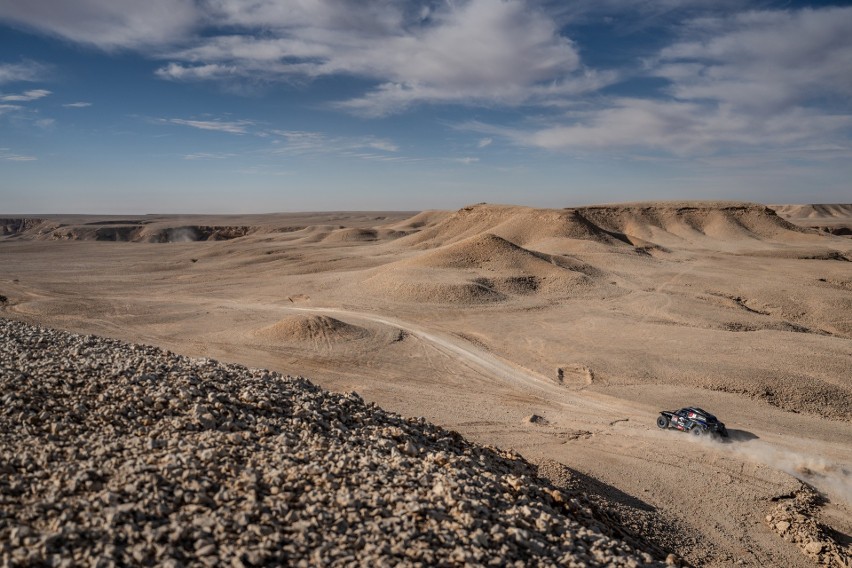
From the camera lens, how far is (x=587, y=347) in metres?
24.0

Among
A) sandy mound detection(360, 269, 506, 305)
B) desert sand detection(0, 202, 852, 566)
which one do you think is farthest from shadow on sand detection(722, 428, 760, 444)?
sandy mound detection(360, 269, 506, 305)

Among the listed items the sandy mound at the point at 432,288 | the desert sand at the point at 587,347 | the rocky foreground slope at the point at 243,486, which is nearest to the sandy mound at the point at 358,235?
the desert sand at the point at 587,347

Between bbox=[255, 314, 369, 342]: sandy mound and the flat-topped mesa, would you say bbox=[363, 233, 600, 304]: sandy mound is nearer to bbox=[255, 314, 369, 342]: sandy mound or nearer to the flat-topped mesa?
bbox=[255, 314, 369, 342]: sandy mound

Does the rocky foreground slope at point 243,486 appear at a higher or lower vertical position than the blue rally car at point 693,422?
higher

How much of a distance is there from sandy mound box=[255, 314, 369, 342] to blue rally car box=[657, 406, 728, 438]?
14153 millimetres

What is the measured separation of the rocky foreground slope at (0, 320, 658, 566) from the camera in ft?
18.1

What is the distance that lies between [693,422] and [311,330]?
16.6 m

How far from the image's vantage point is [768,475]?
43.3 ft

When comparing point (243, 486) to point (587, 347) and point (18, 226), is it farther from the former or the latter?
point (18, 226)

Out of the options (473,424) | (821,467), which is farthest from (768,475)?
(473,424)

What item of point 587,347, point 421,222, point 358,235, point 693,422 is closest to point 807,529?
point 693,422

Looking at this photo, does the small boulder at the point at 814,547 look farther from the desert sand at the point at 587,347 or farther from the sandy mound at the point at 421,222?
the sandy mound at the point at 421,222

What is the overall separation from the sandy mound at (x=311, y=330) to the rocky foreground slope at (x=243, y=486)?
14210 millimetres

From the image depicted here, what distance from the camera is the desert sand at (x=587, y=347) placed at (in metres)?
12.1
